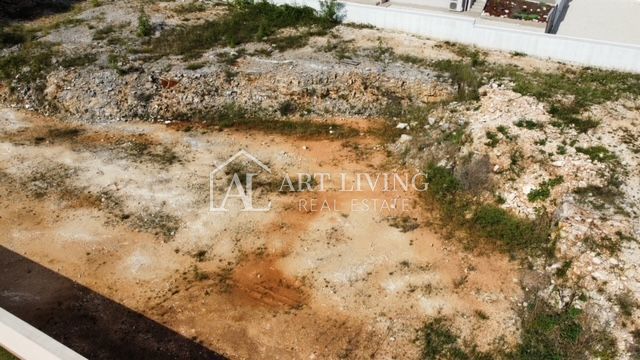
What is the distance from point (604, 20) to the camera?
23.6 metres

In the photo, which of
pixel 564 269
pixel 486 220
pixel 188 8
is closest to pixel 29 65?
pixel 188 8

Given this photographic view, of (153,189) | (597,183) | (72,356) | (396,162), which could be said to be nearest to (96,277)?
→ (153,189)

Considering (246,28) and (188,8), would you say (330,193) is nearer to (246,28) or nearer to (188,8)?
(246,28)

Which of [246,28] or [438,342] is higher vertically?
[246,28]

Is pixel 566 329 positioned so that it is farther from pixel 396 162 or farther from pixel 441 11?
pixel 441 11

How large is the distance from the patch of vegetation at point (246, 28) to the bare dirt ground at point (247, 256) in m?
6.64

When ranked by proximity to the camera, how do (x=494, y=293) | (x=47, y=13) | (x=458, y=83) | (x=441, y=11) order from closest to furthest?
(x=494, y=293) < (x=458, y=83) < (x=441, y=11) < (x=47, y=13)

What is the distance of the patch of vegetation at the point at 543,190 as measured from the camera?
15836 millimetres

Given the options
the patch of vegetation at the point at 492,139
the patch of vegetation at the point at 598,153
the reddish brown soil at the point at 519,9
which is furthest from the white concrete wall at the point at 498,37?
the patch of vegetation at the point at 492,139

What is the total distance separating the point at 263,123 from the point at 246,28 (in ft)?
22.1

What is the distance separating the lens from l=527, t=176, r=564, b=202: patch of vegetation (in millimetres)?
A: 15836

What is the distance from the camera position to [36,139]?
20344 millimetres

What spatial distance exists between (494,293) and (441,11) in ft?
53.1

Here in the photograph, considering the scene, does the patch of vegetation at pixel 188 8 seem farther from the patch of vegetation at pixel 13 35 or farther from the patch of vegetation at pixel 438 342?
the patch of vegetation at pixel 438 342
